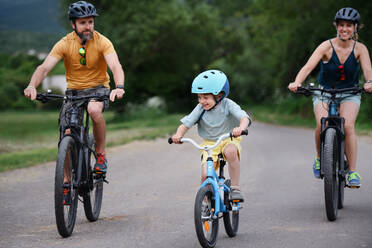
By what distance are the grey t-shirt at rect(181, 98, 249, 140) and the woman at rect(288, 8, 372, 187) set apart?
53.8 inches

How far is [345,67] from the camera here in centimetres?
730

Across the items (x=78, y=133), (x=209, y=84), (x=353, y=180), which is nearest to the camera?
(x=209, y=84)

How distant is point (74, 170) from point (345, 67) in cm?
325

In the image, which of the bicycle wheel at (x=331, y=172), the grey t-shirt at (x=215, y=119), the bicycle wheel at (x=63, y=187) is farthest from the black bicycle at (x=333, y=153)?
the bicycle wheel at (x=63, y=187)

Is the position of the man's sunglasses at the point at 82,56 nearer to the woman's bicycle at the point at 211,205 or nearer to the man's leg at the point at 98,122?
the man's leg at the point at 98,122

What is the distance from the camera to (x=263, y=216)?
277 inches

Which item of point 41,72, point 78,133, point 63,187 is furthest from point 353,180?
point 41,72

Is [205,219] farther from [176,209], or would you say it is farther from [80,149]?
[176,209]

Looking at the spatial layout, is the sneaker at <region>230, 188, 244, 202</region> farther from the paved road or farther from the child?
the paved road

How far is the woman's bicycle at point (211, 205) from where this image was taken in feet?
17.3

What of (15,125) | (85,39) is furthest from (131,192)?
(15,125)

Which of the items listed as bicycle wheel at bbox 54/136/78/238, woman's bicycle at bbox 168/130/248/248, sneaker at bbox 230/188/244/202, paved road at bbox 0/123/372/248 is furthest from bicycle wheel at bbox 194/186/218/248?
bicycle wheel at bbox 54/136/78/238

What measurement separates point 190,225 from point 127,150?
29.0 ft

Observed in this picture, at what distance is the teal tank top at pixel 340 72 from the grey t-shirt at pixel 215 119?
1772mm
